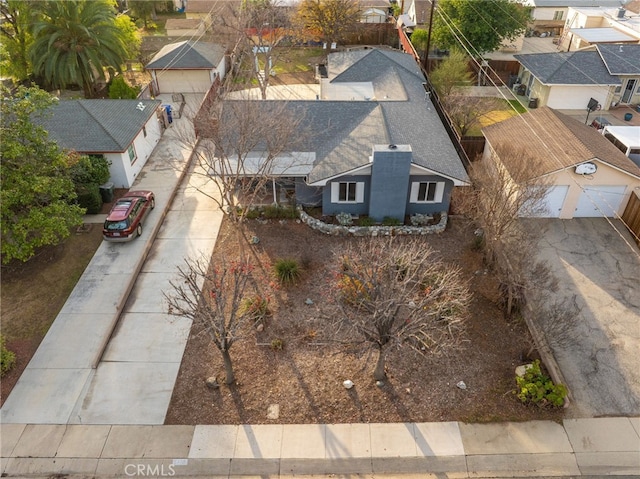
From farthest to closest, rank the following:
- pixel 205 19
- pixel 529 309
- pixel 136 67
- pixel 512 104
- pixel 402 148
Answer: pixel 205 19 < pixel 136 67 < pixel 512 104 < pixel 402 148 < pixel 529 309

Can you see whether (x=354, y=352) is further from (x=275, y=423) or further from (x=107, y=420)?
(x=107, y=420)

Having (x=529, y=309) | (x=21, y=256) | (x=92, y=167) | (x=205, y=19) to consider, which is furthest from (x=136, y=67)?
(x=529, y=309)

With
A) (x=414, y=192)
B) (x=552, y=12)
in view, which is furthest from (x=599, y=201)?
(x=552, y=12)

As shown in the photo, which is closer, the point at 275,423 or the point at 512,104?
the point at 275,423

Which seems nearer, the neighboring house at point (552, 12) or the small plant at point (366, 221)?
the small plant at point (366, 221)

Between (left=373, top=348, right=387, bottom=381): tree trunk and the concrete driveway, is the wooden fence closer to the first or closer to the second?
the concrete driveway

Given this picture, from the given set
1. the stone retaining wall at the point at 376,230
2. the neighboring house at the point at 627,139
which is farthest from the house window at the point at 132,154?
the neighboring house at the point at 627,139

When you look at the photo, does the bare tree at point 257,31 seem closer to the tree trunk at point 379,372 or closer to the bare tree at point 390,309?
the bare tree at point 390,309
